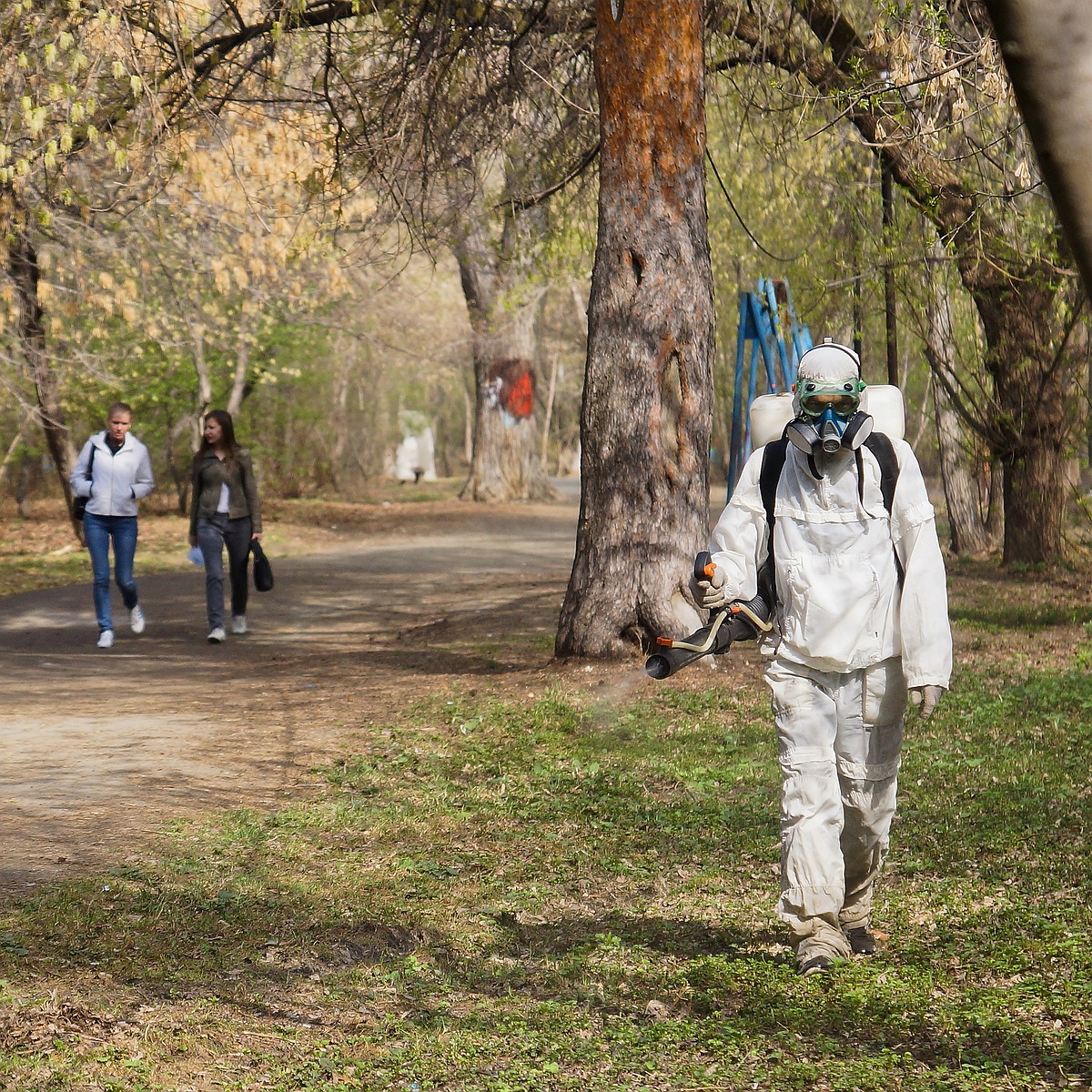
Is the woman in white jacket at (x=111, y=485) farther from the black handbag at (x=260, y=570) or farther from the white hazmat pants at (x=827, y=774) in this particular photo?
the white hazmat pants at (x=827, y=774)

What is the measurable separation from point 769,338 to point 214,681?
698cm

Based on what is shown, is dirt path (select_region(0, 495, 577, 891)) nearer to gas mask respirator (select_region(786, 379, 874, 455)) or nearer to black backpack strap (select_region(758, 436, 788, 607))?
black backpack strap (select_region(758, 436, 788, 607))

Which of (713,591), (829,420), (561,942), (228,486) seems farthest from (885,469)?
(228,486)

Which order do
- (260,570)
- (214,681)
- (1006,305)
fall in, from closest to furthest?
(214,681) < (260,570) < (1006,305)

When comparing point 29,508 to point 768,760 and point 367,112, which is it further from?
point 768,760

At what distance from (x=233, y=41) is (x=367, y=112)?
1292mm

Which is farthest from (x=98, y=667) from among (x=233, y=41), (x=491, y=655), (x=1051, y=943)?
(x=1051, y=943)

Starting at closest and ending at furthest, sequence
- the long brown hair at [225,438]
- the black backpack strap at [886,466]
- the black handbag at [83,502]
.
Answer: the black backpack strap at [886,466], the black handbag at [83,502], the long brown hair at [225,438]

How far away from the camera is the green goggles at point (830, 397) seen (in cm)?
428

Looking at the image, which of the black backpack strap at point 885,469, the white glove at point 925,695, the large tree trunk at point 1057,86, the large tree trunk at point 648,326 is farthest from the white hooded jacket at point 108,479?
the large tree trunk at point 1057,86

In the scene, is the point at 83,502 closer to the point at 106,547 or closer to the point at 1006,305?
the point at 106,547

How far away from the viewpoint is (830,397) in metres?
4.28

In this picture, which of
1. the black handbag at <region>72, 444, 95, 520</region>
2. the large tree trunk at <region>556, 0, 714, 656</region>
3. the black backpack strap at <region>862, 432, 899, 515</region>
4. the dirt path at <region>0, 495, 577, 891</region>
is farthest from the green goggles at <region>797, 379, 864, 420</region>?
the black handbag at <region>72, 444, 95, 520</region>

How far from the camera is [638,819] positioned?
21.3 ft
